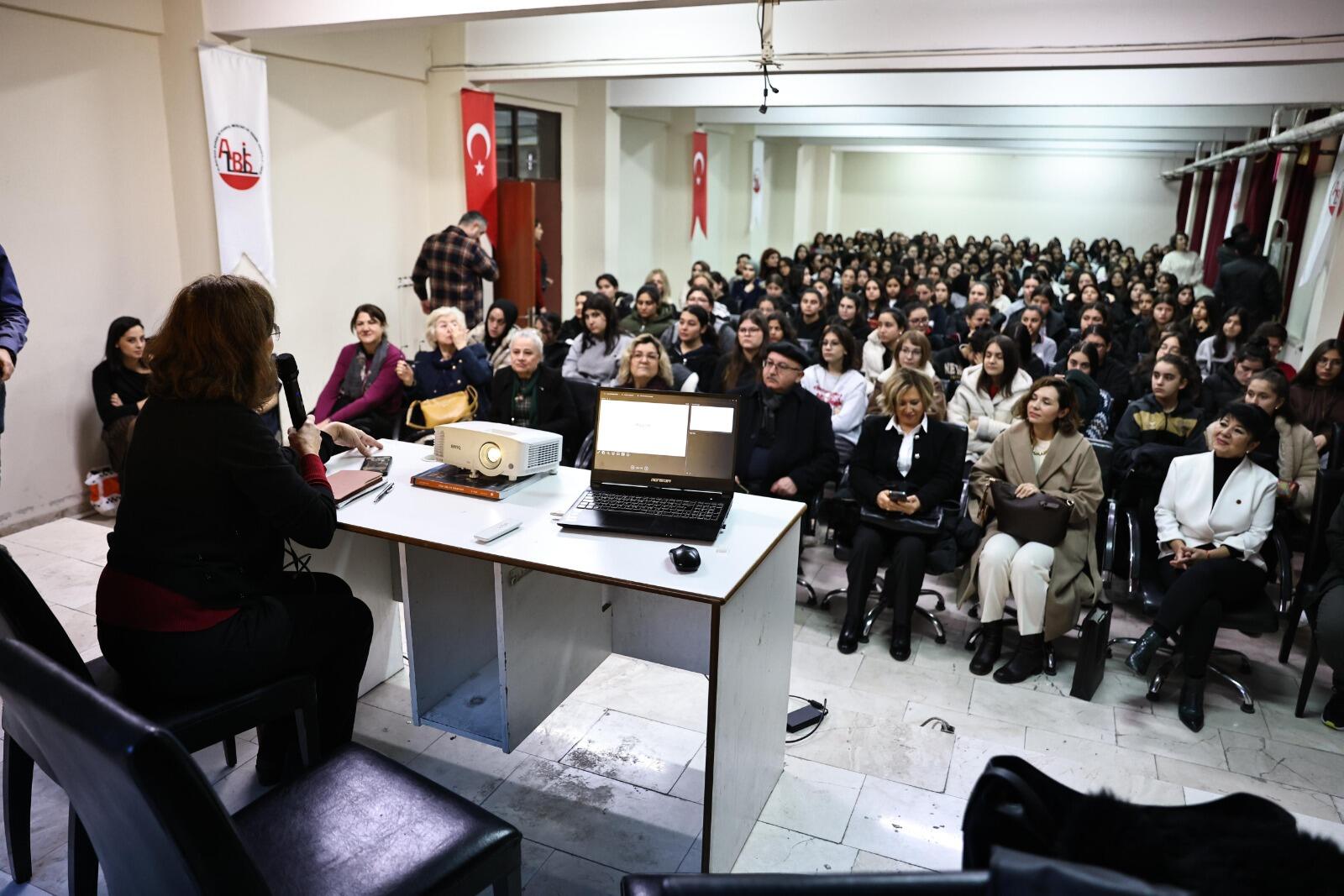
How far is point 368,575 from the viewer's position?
316 centimetres

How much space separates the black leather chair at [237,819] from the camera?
1.20 m

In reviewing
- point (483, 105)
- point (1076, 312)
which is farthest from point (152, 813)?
point (1076, 312)

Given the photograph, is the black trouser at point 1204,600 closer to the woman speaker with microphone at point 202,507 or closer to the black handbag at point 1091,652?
the black handbag at point 1091,652

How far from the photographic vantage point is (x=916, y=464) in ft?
12.7

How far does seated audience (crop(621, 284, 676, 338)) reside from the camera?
660 cm

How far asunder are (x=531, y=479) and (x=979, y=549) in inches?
72.2

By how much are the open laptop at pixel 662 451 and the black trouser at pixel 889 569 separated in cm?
122

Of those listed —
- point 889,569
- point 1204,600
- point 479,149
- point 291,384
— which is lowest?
point 889,569

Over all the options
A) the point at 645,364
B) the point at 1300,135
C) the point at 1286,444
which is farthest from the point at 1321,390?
the point at 1300,135

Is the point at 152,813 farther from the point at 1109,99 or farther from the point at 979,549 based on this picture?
the point at 1109,99

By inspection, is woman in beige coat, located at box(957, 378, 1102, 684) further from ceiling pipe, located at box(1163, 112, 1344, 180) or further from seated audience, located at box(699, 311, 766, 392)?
ceiling pipe, located at box(1163, 112, 1344, 180)

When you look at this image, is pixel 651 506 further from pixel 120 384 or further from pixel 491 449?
pixel 120 384

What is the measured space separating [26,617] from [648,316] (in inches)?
203

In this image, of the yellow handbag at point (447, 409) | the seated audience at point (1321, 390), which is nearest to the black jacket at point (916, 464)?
the yellow handbag at point (447, 409)
